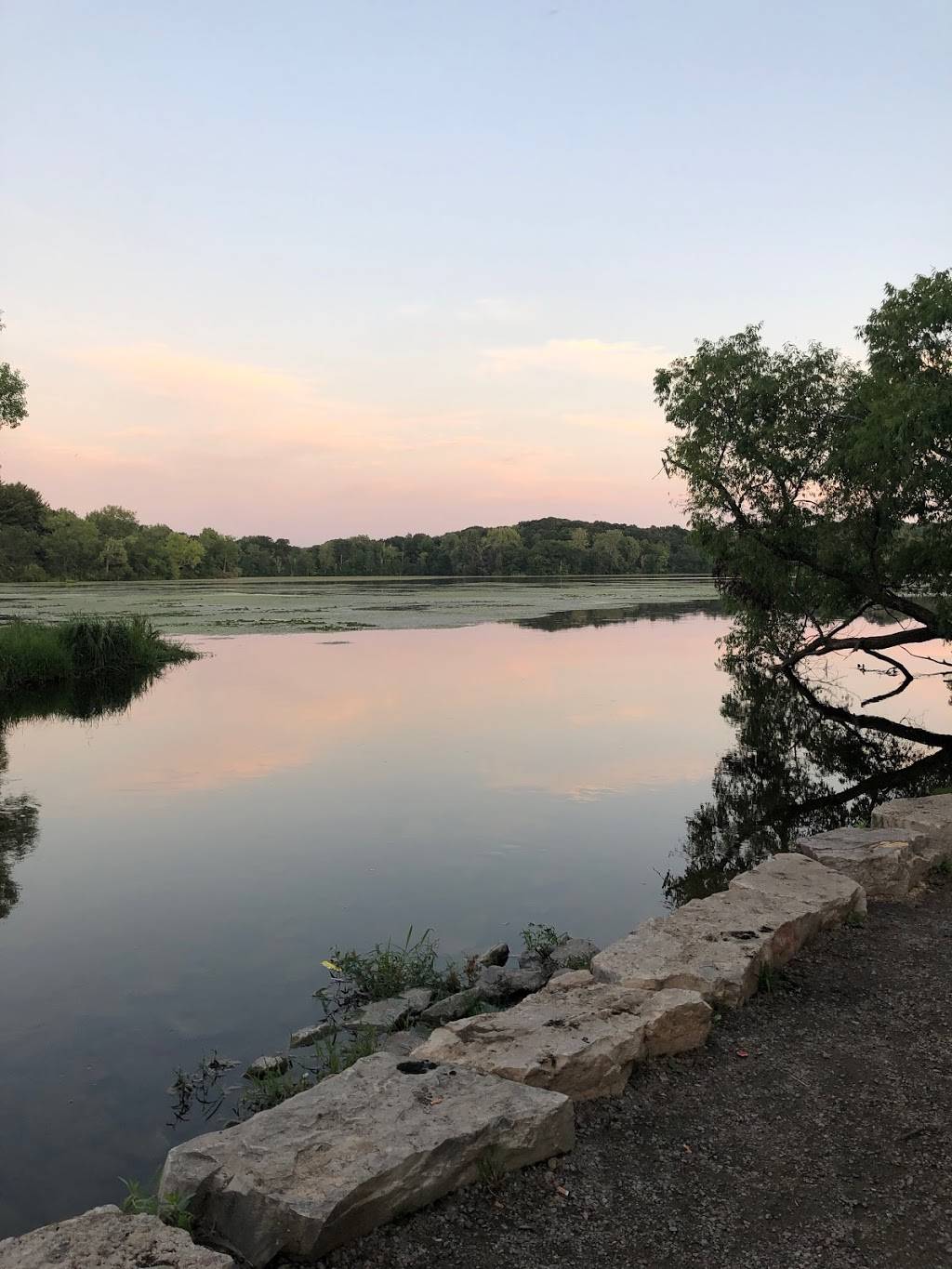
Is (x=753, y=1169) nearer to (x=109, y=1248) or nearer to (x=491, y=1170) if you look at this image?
(x=491, y=1170)

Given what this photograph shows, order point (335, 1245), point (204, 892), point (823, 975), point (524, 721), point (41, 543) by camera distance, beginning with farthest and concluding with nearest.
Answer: point (41, 543) → point (524, 721) → point (204, 892) → point (823, 975) → point (335, 1245)

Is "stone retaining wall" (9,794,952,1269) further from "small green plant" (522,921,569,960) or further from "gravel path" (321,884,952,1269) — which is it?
"small green plant" (522,921,569,960)

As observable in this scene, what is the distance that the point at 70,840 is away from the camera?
404 inches

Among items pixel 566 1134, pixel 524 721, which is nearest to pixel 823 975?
pixel 566 1134

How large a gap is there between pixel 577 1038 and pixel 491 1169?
978 millimetres

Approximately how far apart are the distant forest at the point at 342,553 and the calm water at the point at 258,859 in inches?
3728

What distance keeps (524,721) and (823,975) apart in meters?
12.5

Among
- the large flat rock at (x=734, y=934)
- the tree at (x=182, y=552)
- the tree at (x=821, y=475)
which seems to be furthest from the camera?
the tree at (x=182, y=552)

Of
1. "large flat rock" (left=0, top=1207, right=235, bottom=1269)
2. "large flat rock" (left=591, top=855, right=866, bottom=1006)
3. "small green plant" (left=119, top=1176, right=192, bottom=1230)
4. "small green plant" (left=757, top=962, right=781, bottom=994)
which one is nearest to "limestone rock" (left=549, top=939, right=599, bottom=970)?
"large flat rock" (left=591, top=855, right=866, bottom=1006)

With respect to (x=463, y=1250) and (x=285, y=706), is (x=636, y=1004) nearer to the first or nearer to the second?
(x=463, y=1250)

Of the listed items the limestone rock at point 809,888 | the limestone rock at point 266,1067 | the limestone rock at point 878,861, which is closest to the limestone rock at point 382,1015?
the limestone rock at point 266,1067

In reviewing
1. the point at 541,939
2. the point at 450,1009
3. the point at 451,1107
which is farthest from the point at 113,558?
the point at 451,1107

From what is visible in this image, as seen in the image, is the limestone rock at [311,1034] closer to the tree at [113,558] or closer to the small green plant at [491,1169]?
the small green plant at [491,1169]

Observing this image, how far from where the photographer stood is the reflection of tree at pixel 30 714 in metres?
9.47
